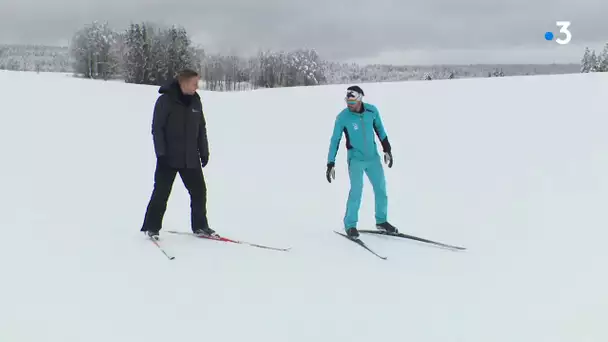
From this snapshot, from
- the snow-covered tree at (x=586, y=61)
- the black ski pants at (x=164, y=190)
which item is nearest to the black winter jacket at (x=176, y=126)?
the black ski pants at (x=164, y=190)

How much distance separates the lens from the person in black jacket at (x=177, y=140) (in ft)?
15.2

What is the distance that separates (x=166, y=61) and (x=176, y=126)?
154ft

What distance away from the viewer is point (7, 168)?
8461mm

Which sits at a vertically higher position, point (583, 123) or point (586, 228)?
point (583, 123)

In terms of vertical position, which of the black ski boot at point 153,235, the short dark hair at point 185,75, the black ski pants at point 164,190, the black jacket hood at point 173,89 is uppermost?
the short dark hair at point 185,75

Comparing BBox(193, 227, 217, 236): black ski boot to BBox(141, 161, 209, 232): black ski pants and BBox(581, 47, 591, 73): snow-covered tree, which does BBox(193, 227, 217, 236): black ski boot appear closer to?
BBox(141, 161, 209, 232): black ski pants

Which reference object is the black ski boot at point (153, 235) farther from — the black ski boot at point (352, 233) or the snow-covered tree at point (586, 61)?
the snow-covered tree at point (586, 61)

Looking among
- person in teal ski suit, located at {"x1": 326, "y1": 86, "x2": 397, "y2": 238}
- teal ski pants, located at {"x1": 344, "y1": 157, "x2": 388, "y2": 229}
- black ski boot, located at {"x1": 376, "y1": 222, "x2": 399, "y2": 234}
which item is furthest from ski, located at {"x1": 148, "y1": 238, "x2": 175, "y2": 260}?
black ski boot, located at {"x1": 376, "y1": 222, "x2": 399, "y2": 234}

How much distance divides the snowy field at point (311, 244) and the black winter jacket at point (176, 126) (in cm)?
87

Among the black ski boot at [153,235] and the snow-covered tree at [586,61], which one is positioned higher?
the snow-covered tree at [586,61]

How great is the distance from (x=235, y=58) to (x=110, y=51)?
22093mm

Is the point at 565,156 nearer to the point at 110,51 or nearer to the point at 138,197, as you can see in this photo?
the point at 138,197

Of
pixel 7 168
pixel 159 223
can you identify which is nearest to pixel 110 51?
pixel 7 168

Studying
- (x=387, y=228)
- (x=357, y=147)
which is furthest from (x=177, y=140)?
(x=387, y=228)
